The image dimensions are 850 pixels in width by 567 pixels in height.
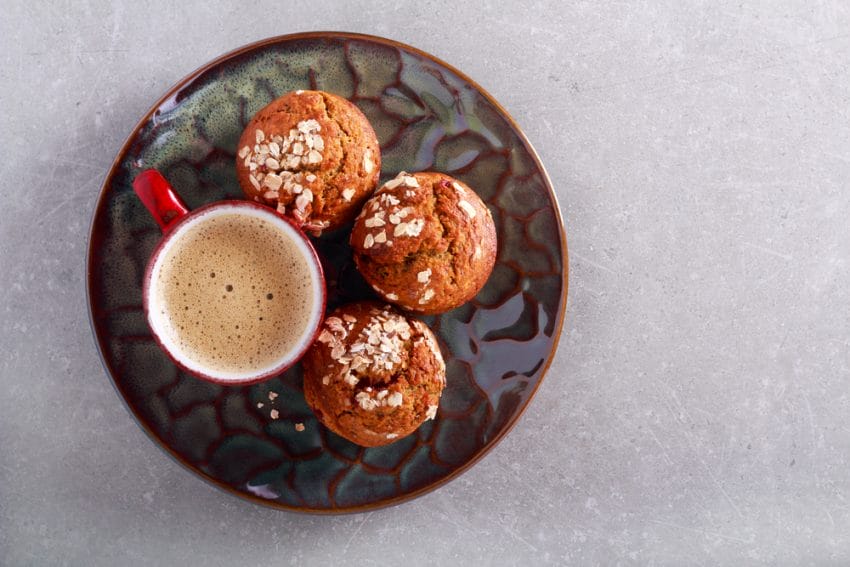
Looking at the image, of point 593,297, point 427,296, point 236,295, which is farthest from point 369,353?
point 593,297

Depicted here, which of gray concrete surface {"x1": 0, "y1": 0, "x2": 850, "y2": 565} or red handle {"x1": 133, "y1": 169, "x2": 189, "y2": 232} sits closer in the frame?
red handle {"x1": 133, "y1": 169, "x2": 189, "y2": 232}

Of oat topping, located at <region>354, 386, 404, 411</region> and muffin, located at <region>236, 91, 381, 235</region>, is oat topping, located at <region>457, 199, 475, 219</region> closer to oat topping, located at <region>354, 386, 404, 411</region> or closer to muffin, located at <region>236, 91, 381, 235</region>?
muffin, located at <region>236, 91, 381, 235</region>

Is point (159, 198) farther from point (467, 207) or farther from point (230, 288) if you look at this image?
point (467, 207)

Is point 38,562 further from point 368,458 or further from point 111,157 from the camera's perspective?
point 111,157

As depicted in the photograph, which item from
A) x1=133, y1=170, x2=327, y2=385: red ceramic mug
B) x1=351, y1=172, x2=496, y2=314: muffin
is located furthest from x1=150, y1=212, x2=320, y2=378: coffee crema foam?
x1=351, y1=172, x2=496, y2=314: muffin

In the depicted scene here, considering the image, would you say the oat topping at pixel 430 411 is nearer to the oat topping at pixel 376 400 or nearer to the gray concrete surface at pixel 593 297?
the oat topping at pixel 376 400

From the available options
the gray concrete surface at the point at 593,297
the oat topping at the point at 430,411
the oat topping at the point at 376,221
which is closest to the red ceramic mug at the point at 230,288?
the oat topping at the point at 376,221

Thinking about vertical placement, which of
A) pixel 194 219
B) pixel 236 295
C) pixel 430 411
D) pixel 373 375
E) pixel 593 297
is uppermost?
pixel 194 219
